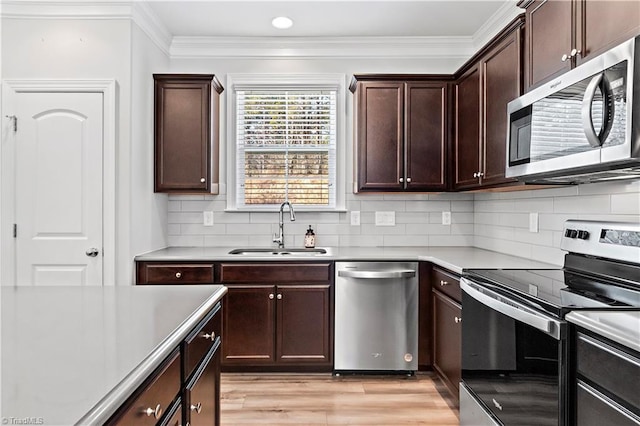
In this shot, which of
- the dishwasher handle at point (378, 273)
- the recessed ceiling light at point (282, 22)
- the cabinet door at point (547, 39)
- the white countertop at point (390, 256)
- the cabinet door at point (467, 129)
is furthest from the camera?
the recessed ceiling light at point (282, 22)

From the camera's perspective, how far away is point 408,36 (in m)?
3.91

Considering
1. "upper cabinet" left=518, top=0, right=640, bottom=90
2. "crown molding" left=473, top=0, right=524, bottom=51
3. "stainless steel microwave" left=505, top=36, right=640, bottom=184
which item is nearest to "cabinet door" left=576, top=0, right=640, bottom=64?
"upper cabinet" left=518, top=0, right=640, bottom=90

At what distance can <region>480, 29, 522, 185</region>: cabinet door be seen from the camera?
2.59m

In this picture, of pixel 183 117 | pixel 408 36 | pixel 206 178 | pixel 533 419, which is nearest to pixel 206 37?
pixel 183 117

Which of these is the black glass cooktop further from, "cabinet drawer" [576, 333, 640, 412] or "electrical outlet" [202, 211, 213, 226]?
"electrical outlet" [202, 211, 213, 226]

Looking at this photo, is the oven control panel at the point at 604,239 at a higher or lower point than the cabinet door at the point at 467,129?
lower

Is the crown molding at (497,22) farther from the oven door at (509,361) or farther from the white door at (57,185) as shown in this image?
the white door at (57,185)

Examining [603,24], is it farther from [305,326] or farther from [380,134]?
[305,326]

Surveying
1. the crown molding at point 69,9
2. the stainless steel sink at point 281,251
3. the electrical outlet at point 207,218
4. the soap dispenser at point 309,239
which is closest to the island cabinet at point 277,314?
the stainless steel sink at point 281,251

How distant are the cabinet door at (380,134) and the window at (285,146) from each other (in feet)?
1.52

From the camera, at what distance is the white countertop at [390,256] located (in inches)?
111

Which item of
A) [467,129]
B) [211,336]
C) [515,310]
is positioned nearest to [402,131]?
[467,129]

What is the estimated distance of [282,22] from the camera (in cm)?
359

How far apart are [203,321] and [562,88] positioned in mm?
1698
